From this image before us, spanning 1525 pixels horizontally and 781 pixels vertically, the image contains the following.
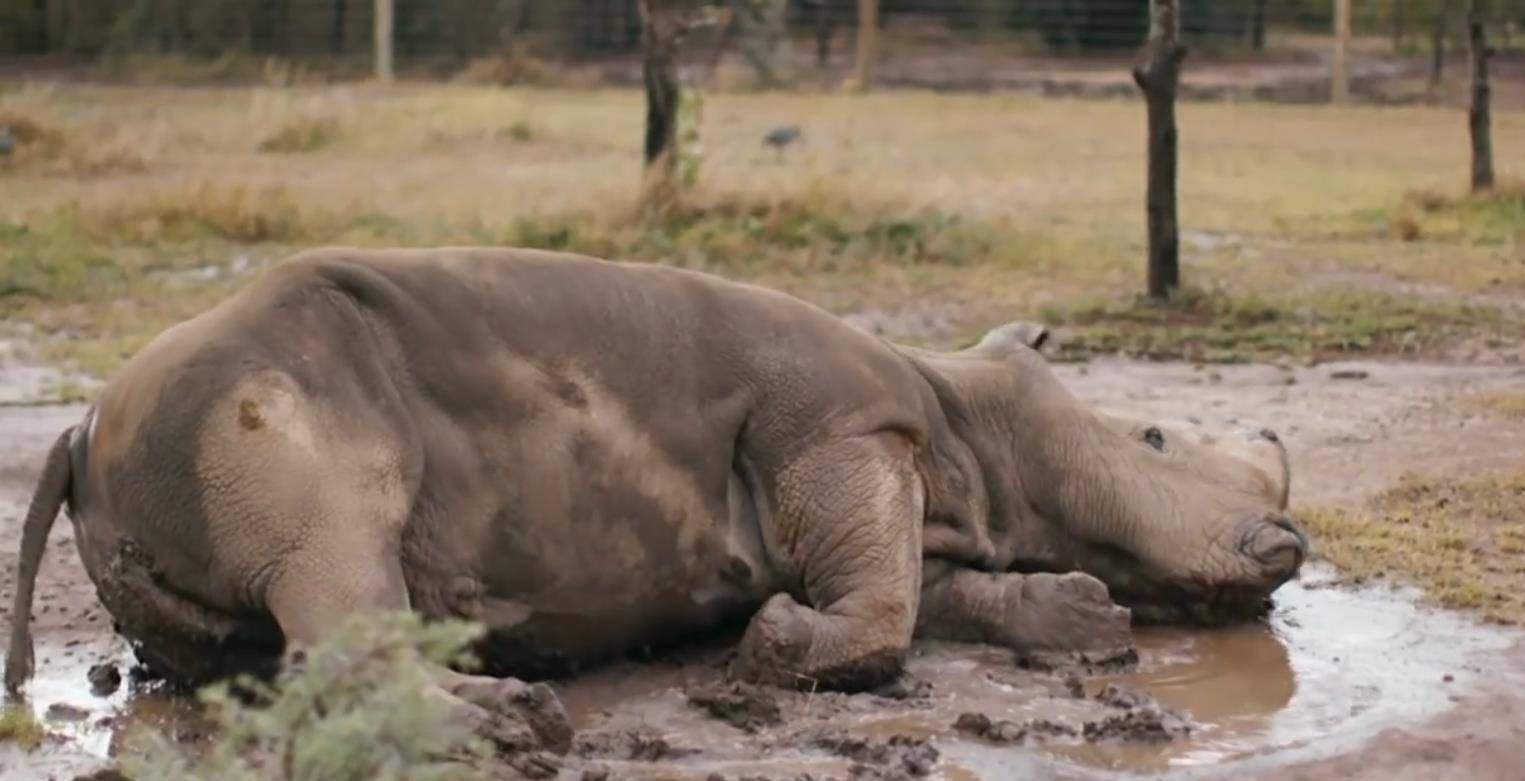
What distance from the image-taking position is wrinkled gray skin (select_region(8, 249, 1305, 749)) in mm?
5176

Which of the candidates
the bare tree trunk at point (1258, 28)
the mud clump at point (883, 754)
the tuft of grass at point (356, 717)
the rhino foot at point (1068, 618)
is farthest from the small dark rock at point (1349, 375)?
the bare tree trunk at point (1258, 28)

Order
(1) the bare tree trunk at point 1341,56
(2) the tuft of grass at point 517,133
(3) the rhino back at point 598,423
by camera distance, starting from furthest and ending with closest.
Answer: (1) the bare tree trunk at point 1341,56 → (2) the tuft of grass at point 517,133 → (3) the rhino back at point 598,423

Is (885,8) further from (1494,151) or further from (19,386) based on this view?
(19,386)

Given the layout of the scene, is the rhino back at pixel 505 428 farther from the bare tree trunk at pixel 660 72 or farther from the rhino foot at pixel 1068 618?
the bare tree trunk at pixel 660 72

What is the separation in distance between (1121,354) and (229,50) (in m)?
20.0

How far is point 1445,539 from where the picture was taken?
7352mm

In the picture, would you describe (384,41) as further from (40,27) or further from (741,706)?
(741,706)

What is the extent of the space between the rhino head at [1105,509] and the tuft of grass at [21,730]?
231cm

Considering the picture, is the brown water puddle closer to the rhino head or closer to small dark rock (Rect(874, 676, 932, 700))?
small dark rock (Rect(874, 676, 932, 700))

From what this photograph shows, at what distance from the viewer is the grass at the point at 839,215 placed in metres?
11.6

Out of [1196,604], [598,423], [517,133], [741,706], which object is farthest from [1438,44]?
[741,706]

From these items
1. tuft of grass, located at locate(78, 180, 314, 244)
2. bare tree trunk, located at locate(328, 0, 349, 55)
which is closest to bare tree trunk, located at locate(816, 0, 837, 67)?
bare tree trunk, located at locate(328, 0, 349, 55)

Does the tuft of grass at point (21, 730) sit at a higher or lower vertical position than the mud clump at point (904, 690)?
higher

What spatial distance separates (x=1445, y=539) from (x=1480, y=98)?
8.51 m
